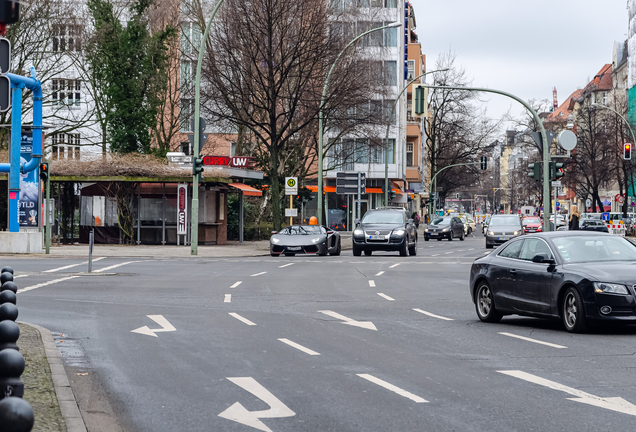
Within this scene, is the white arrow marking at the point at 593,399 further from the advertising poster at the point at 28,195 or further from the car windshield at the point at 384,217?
the car windshield at the point at 384,217

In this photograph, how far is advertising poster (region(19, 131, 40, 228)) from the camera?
31.1 m

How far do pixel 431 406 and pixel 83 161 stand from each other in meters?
34.4

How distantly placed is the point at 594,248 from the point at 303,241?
2169cm

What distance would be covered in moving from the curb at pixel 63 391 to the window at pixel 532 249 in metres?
6.41

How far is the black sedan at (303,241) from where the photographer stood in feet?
111

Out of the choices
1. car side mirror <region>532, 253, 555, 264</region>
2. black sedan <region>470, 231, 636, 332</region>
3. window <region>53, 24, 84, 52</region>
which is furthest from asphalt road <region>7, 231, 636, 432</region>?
window <region>53, 24, 84, 52</region>

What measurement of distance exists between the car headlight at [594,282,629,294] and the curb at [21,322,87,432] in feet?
20.8

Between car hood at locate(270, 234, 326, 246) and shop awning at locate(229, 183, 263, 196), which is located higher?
shop awning at locate(229, 183, 263, 196)

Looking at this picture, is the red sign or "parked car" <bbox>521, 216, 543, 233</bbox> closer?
the red sign

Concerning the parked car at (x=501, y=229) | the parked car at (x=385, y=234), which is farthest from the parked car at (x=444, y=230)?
the parked car at (x=385, y=234)

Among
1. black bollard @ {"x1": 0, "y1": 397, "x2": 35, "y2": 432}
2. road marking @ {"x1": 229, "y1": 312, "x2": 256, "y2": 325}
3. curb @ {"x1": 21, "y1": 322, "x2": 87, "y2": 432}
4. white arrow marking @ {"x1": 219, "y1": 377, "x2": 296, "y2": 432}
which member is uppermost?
black bollard @ {"x1": 0, "y1": 397, "x2": 35, "y2": 432}

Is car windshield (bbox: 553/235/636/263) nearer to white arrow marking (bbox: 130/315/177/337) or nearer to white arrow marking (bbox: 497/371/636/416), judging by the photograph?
white arrow marking (bbox: 497/371/636/416)

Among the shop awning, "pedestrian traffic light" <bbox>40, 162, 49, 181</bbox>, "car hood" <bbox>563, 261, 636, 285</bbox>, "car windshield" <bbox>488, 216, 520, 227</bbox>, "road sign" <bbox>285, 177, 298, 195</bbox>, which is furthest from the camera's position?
"car windshield" <bbox>488, 216, 520, 227</bbox>

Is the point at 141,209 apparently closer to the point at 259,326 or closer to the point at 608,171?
the point at 259,326
